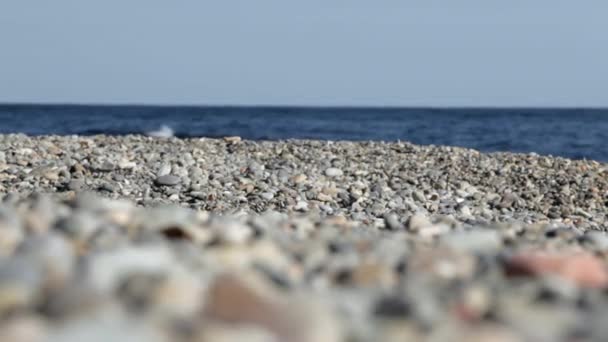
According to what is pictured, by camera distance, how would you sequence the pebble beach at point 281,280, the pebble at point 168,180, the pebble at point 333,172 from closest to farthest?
the pebble beach at point 281,280 → the pebble at point 168,180 → the pebble at point 333,172

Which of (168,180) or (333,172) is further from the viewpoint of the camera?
(333,172)

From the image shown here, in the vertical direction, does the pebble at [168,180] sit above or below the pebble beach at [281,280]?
below

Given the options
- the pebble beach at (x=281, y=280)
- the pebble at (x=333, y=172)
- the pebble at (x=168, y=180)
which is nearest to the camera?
the pebble beach at (x=281, y=280)

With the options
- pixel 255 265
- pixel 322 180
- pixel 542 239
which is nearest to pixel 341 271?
pixel 255 265

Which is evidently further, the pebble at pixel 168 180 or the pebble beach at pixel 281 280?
the pebble at pixel 168 180

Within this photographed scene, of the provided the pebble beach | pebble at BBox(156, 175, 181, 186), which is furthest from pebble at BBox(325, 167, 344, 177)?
the pebble beach

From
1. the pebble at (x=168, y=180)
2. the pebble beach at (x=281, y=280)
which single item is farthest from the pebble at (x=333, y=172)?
the pebble beach at (x=281, y=280)

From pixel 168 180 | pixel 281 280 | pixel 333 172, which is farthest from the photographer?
pixel 333 172

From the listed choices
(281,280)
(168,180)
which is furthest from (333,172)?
(281,280)

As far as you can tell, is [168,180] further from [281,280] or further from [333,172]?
[281,280]

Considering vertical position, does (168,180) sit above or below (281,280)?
below

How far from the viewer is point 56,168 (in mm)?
8578

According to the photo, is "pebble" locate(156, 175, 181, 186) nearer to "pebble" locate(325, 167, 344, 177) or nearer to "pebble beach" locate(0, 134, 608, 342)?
"pebble" locate(325, 167, 344, 177)

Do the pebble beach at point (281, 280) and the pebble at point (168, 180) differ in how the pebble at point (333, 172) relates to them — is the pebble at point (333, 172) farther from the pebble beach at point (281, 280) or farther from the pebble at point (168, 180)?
the pebble beach at point (281, 280)
